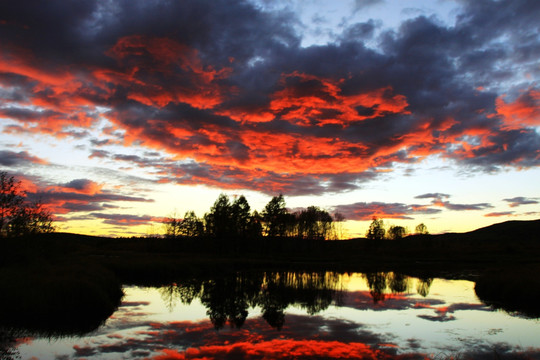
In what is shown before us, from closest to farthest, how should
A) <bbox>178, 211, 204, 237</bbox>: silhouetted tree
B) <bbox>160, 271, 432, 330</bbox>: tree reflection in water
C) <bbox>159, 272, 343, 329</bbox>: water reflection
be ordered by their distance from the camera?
<bbox>159, 272, 343, 329</bbox>: water reflection < <bbox>160, 271, 432, 330</bbox>: tree reflection in water < <bbox>178, 211, 204, 237</bbox>: silhouetted tree

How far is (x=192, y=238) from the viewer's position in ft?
379

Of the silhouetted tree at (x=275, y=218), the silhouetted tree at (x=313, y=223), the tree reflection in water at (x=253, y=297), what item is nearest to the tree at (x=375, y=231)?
the silhouetted tree at (x=313, y=223)

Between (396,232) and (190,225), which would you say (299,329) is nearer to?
(190,225)

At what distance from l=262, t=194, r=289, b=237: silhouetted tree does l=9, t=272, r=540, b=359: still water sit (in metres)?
73.6

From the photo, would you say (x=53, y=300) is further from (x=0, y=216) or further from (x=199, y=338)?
(x=0, y=216)

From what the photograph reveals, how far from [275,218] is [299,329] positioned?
87.4 metres

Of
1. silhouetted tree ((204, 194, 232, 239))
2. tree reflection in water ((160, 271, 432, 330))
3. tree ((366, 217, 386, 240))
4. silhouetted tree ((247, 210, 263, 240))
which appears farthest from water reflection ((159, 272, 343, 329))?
tree ((366, 217, 386, 240))

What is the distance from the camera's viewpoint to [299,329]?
1891 cm

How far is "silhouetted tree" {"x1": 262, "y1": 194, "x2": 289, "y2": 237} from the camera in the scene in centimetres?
10588

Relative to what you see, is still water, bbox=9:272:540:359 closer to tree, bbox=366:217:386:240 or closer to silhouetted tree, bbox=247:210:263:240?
silhouetted tree, bbox=247:210:263:240

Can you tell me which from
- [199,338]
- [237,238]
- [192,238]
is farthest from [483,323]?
[192,238]

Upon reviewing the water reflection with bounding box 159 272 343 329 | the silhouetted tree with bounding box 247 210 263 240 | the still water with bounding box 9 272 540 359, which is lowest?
the water reflection with bounding box 159 272 343 329

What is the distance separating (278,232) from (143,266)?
213 ft

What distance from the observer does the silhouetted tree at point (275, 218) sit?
4168 inches
